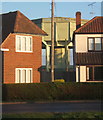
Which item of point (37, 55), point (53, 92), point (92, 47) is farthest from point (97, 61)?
point (53, 92)

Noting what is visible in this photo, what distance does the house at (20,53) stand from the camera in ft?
95.3

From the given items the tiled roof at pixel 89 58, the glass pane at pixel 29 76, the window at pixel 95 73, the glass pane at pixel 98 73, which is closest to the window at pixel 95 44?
the tiled roof at pixel 89 58

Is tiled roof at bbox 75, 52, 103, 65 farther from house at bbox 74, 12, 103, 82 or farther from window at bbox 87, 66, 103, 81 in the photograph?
window at bbox 87, 66, 103, 81

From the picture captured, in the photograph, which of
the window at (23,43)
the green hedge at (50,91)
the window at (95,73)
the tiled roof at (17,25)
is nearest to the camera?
the green hedge at (50,91)

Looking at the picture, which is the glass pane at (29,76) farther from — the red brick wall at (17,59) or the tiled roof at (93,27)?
the tiled roof at (93,27)

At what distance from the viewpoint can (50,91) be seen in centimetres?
2398

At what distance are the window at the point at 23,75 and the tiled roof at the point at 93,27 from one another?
6949 mm

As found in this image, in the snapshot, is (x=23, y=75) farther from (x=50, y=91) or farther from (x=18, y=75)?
(x=50, y=91)

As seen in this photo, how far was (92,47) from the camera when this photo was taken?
3225 centimetres

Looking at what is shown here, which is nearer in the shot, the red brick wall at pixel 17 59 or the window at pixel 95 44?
the red brick wall at pixel 17 59

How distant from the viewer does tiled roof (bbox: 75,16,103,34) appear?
106 ft

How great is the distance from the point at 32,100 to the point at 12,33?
337 inches

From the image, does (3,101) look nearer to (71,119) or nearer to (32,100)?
(32,100)

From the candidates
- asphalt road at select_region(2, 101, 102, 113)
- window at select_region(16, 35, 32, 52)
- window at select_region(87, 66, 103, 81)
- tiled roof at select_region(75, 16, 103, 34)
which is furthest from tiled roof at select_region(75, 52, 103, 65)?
asphalt road at select_region(2, 101, 102, 113)
